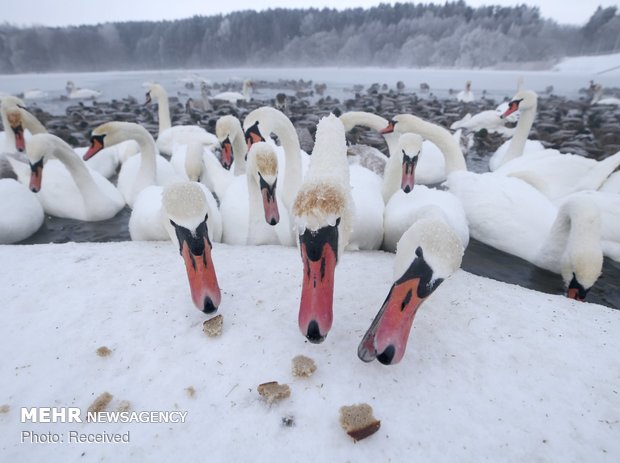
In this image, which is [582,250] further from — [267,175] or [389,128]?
[389,128]

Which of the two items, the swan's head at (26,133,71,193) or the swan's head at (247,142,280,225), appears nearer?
the swan's head at (247,142,280,225)

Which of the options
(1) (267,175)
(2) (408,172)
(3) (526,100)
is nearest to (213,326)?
(1) (267,175)

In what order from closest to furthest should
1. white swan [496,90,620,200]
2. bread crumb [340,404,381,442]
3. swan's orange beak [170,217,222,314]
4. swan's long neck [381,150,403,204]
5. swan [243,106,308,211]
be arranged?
bread crumb [340,404,381,442] < swan's orange beak [170,217,222,314] < swan [243,106,308,211] < swan's long neck [381,150,403,204] < white swan [496,90,620,200]

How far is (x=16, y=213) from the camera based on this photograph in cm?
521

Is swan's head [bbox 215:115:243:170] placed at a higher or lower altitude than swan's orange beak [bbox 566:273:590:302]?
higher

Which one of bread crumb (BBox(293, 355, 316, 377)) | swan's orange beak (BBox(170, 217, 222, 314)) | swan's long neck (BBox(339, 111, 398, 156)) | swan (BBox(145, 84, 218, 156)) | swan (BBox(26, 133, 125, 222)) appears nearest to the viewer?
bread crumb (BBox(293, 355, 316, 377))

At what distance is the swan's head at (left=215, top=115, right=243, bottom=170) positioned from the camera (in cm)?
598

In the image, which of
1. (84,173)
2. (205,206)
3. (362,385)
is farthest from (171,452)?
(84,173)

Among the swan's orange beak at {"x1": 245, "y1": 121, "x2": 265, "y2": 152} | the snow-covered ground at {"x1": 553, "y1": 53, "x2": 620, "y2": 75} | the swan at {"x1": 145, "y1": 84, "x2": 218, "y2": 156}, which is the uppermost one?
the swan's orange beak at {"x1": 245, "y1": 121, "x2": 265, "y2": 152}

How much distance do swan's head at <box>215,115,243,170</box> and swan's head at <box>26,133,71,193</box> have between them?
2.13 meters

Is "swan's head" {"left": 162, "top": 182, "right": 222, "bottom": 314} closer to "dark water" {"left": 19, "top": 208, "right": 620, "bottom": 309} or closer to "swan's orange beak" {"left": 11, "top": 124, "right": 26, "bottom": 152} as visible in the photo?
"dark water" {"left": 19, "top": 208, "right": 620, "bottom": 309}

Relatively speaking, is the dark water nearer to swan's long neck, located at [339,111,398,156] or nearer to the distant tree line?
swan's long neck, located at [339,111,398,156]

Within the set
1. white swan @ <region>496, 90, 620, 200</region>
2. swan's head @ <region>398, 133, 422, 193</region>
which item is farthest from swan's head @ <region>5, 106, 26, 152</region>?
white swan @ <region>496, 90, 620, 200</region>

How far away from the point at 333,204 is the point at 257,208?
2546 mm
